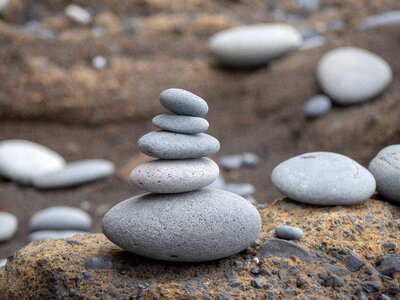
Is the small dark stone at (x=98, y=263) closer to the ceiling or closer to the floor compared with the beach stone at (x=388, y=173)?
closer to the floor

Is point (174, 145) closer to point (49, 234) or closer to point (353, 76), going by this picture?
point (49, 234)

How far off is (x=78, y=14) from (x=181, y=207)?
6046 millimetres

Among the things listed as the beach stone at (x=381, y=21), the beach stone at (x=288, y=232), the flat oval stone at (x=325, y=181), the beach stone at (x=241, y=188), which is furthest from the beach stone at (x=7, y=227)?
the beach stone at (x=381, y=21)

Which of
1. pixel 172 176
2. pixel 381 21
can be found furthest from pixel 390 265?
pixel 381 21

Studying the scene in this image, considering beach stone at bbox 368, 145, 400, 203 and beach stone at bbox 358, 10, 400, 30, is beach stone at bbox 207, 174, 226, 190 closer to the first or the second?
beach stone at bbox 368, 145, 400, 203

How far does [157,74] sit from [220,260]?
5271 millimetres

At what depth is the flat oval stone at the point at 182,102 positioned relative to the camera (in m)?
2.72

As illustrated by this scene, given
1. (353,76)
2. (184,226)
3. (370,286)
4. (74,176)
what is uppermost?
(353,76)

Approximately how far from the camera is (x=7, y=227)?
5457 mm

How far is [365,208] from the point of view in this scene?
323cm

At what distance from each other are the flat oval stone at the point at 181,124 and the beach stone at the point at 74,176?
3.99 meters

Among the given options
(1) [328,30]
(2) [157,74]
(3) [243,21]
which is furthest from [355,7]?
(2) [157,74]

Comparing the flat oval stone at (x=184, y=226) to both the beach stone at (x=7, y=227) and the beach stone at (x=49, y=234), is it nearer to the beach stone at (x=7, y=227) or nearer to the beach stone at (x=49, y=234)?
the beach stone at (x=49, y=234)

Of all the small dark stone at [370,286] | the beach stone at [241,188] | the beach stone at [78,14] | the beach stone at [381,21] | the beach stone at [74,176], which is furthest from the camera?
the beach stone at [78,14]
